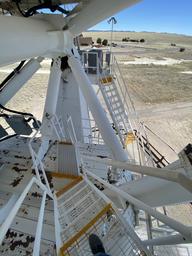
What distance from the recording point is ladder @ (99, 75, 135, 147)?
7.69 m

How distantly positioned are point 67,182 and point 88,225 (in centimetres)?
174

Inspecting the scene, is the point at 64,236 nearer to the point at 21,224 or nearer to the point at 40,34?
the point at 21,224

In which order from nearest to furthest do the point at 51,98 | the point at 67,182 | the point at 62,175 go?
the point at 67,182, the point at 62,175, the point at 51,98

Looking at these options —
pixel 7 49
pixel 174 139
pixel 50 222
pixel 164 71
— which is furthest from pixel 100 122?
pixel 164 71

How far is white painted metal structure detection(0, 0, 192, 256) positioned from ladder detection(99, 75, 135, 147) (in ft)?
5.04

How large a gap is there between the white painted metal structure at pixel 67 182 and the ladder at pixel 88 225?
0.01 metres

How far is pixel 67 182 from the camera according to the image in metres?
4.67

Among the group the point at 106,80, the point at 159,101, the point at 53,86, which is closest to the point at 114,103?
the point at 106,80

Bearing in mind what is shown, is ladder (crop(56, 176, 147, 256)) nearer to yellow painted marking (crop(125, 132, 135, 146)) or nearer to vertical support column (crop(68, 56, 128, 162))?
vertical support column (crop(68, 56, 128, 162))

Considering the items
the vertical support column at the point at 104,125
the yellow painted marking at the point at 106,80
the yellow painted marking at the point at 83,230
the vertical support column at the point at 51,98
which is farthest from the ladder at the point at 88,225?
the yellow painted marking at the point at 106,80

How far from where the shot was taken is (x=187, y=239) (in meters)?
2.02

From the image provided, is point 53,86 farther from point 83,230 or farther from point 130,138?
point 83,230

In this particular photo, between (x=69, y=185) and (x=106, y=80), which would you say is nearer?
(x=69, y=185)

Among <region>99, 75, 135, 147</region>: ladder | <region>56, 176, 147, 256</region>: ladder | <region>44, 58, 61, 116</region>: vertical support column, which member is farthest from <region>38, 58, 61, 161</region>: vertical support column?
<region>56, 176, 147, 256</region>: ladder
